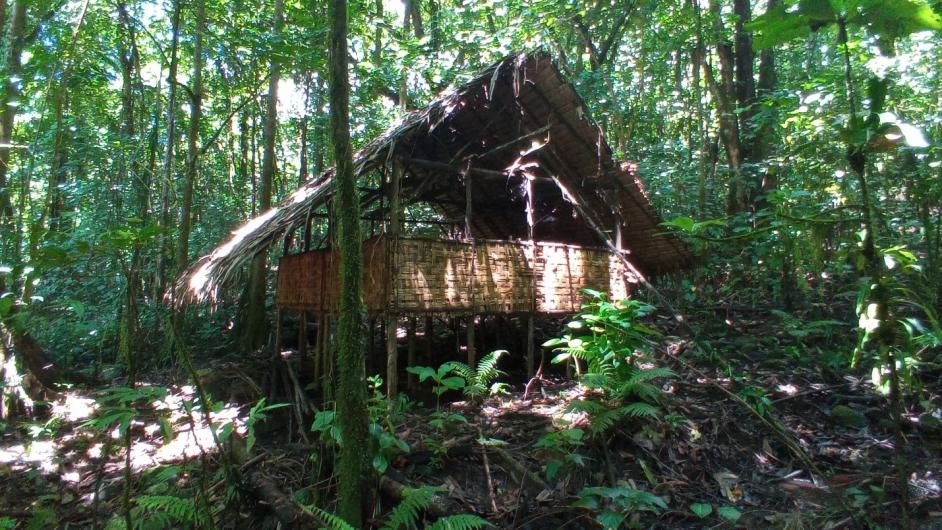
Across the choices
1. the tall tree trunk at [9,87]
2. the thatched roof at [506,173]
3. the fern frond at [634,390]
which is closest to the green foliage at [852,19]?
the fern frond at [634,390]

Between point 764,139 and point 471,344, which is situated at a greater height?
point 764,139

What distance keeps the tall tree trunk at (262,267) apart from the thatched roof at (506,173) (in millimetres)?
2979

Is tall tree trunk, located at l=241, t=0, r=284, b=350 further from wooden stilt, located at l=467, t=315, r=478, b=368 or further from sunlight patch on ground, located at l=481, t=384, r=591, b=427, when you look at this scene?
sunlight patch on ground, located at l=481, t=384, r=591, b=427

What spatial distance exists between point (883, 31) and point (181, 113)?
14445 mm

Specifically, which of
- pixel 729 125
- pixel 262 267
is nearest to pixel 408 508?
pixel 262 267

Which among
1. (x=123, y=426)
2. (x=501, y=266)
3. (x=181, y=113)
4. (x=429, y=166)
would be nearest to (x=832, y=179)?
(x=501, y=266)

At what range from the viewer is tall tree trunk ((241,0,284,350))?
988cm

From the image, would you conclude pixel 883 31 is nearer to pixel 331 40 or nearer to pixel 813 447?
pixel 331 40

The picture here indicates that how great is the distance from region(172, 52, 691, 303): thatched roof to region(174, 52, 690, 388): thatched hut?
21 millimetres

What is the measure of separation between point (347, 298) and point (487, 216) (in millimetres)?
7398

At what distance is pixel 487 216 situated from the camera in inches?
400

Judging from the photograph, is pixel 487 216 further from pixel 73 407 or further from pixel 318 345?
pixel 73 407

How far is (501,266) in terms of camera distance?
7297mm

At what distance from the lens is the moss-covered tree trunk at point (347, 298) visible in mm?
2828
